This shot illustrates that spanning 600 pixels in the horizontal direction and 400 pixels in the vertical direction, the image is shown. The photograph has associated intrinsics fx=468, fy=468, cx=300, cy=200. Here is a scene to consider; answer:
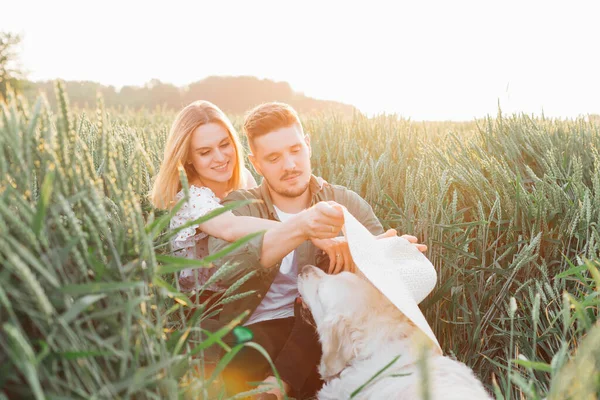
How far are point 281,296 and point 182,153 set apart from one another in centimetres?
111

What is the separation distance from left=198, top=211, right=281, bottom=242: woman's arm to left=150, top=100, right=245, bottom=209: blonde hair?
33 centimetres

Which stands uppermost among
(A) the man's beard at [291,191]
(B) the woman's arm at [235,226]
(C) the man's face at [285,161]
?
(C) the man's face at [285,161]

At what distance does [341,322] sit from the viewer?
1.98 meters

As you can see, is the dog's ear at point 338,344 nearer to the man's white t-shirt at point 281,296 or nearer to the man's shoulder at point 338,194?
the man's white t-shirt at point 281,296

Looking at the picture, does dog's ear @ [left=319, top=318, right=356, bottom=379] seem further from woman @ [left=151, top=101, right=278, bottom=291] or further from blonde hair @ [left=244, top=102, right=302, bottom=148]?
blonde hair @ [left=244, top=102, right=302, bottom=148]

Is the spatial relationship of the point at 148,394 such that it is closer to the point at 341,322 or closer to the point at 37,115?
the point at 37,115

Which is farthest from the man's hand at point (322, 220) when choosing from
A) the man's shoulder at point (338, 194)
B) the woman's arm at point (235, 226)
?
the man's shoulder at point (338, 194)

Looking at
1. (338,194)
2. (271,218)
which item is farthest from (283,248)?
(338,194)

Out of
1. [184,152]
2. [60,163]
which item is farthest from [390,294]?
[184,152]

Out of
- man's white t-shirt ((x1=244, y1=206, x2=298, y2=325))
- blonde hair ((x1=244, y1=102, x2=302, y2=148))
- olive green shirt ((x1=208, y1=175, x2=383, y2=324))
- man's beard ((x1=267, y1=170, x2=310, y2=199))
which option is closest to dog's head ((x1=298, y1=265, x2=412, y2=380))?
olive green shirt ((x1=208, y1=175, x2=383, y2=324))

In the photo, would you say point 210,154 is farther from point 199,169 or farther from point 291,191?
point 291,191

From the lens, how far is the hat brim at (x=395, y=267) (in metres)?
1.85

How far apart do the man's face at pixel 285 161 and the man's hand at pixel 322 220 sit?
61 centimetres

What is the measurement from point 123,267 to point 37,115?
361mm
